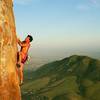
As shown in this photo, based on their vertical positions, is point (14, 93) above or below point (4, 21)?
below

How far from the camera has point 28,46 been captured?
16.7 meters

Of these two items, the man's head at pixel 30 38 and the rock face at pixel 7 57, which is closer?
the rock face at pixel 7 57

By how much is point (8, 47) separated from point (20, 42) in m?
5.73

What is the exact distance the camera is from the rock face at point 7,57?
1059cm

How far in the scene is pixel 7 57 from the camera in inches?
428

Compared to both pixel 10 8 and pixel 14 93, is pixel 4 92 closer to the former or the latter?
pixel 14 93

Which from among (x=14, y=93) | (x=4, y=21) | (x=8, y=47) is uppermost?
(x=4, y=21)

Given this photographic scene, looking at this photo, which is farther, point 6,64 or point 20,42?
point 20,42

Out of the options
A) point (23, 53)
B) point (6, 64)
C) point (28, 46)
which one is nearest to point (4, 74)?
point (6, 64)

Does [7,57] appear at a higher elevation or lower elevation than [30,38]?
higher

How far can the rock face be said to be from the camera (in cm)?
1059

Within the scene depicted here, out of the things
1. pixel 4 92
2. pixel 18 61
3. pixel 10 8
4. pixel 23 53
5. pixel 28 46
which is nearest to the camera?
pixel 4 92

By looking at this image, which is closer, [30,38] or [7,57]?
[7,57]

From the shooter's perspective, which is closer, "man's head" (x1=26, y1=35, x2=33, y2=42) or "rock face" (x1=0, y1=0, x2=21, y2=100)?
"rock face" (x1=0, y1=0, x2=21, y2=100)
